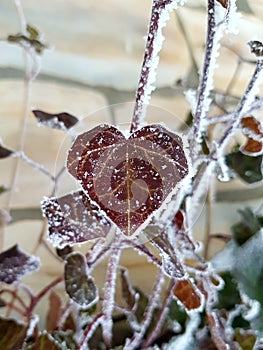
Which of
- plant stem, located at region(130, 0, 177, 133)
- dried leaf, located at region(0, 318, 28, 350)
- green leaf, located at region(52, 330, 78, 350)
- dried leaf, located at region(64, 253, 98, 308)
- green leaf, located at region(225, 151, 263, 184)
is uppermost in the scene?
plant stem, located at region(130, 0, 177, 133)

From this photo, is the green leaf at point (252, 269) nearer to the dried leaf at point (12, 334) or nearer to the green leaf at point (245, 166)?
the green leaf at point (245, 166)

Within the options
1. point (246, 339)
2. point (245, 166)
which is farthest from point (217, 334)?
point (245, 166)

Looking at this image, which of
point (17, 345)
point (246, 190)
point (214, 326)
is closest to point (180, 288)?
point (214, 326)

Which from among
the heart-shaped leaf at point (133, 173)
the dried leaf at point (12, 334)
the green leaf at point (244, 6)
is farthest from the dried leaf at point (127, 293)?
the green leaf at point (244, 6)

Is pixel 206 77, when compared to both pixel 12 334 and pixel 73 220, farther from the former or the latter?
pixel 12 334

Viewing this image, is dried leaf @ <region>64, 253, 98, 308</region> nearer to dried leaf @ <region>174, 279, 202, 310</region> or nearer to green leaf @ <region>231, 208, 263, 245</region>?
dried leaf @ <region>174, 279, 202, 310</region>

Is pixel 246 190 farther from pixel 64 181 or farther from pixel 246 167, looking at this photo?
pixel 64 181

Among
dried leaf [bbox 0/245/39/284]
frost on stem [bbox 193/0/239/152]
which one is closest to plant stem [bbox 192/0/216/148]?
frost on stem [bbox 193/0/239/152]
